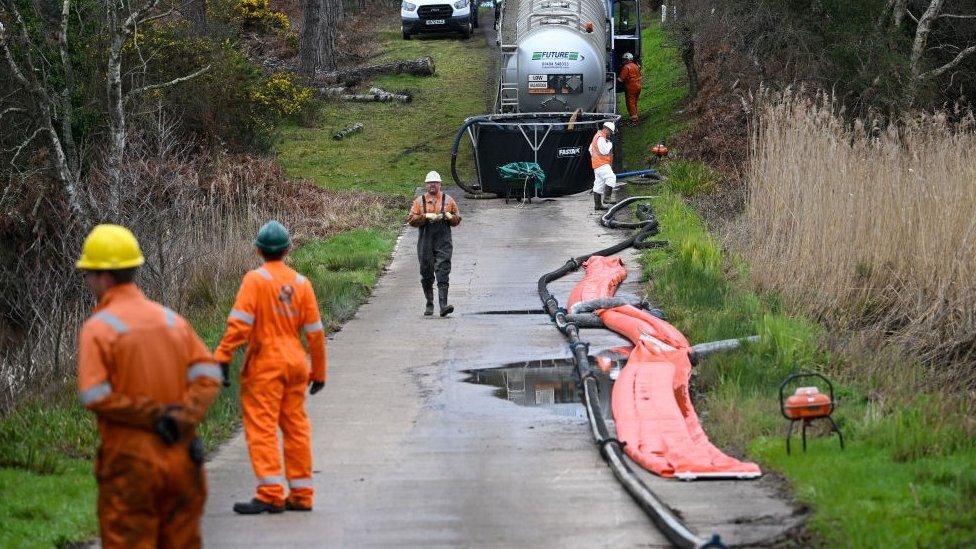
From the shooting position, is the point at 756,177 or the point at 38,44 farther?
the point at 38,44

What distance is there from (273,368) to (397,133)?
2582cm

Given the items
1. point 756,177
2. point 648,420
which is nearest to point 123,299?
point 648,420

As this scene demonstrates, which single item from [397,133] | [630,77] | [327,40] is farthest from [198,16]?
[630,77]

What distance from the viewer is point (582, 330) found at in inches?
619

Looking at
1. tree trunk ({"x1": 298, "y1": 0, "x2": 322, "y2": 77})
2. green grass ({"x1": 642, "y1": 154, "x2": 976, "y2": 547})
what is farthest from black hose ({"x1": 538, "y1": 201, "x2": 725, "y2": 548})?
tree trunk ({"x1": 298, "y1": 0, "x2": 322, "y2": 77})

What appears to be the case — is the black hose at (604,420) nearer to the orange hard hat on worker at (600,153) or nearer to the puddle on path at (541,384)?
the puddle on path at (541,384)

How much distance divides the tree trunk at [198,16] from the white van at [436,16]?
12.5 meters

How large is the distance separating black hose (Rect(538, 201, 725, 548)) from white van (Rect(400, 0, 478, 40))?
2432 cm

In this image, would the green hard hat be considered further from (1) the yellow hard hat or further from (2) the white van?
(2) the white van

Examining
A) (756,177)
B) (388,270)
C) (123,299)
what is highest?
(123,299)

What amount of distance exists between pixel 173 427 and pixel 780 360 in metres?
7.74

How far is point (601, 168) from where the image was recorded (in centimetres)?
2417

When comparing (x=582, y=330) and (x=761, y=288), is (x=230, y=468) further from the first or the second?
(x=761, y=288)

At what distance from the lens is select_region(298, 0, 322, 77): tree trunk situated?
128 ft
